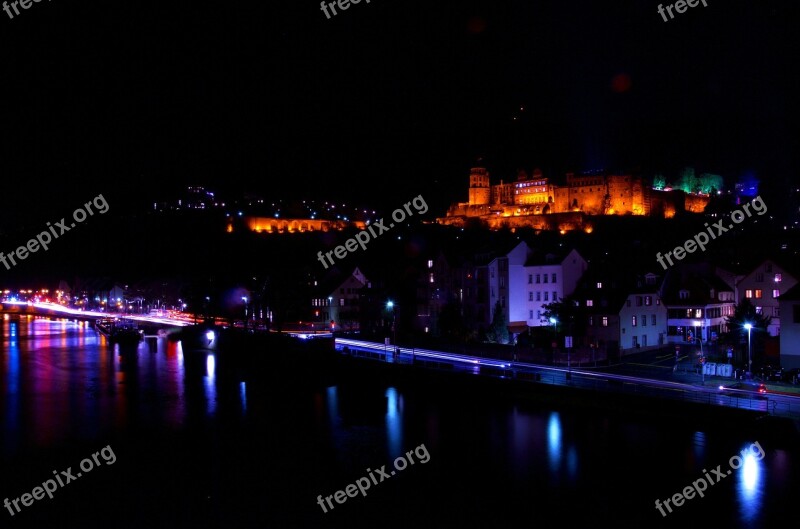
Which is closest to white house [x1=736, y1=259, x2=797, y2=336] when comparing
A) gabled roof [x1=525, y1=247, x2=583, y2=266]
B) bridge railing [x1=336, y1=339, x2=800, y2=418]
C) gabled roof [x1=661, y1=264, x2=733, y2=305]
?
gabled roof [x1=661, y1=264, x2=733, y2=305]

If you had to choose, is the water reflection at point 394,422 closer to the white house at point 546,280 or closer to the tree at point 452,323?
the tree at point 452,323

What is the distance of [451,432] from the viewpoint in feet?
51.4

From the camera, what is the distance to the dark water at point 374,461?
10.9 meters

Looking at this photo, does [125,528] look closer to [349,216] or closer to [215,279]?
[215,279]

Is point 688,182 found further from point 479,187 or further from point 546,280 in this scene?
point 546,280

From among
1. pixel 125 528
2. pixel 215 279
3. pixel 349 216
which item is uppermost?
pixel 349 216

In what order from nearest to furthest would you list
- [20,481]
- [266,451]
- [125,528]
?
[125,528] < [20,481] < [266,451]

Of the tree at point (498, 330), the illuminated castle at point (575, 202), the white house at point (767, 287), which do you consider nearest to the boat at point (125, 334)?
the tree at point (498, 330)

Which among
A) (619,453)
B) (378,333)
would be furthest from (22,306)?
(619,453)

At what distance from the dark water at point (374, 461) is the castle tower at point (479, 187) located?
4712cm

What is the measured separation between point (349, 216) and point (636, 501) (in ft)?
219

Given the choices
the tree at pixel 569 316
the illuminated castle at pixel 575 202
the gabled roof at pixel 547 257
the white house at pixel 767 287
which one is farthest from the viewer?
the illuminated castle at pixel 575 202

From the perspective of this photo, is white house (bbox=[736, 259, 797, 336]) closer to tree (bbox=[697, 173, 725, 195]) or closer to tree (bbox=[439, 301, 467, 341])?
tree (bbox=[439, 301, 467, 341])

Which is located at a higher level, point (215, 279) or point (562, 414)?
point (215, 279)
